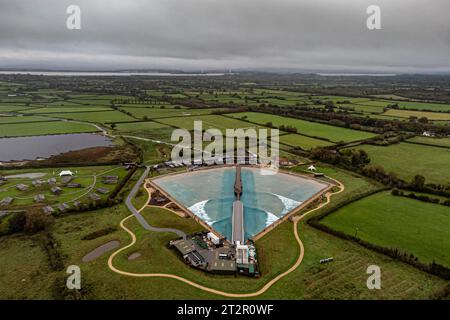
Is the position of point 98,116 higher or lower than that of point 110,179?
higher

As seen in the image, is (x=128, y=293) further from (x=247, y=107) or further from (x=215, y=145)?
(x=247, y=107)

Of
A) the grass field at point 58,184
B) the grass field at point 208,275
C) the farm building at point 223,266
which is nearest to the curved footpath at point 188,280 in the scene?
the grass field at point 208,275

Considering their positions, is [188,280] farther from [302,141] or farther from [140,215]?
[302,141]

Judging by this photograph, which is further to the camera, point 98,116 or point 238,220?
point 98,116

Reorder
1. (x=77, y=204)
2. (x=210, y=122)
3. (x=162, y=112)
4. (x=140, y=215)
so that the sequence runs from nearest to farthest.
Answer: (x=140, y=215) < (x=77, y=204) < (x=210, y=122) < (x=162, y=112)

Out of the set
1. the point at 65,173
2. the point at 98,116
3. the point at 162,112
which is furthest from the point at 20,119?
the point at 65,173

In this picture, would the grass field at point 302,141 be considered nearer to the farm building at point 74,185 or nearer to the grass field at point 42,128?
the farm building at point 74,185

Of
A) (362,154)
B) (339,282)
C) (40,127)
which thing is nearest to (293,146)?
(362,154)

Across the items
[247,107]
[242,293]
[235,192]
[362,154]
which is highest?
[247,107]
